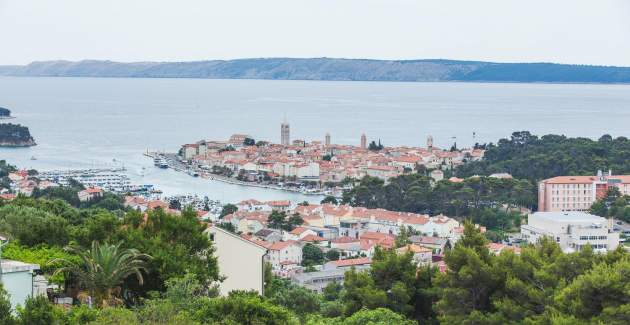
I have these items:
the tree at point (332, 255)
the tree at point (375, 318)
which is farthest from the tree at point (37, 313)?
the tree at point (332, 255)

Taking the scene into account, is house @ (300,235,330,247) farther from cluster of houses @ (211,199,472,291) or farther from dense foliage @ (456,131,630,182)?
dense foliage @ (456,131,630,182)

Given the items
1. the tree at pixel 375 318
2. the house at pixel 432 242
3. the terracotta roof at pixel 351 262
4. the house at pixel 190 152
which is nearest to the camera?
the tree at pixel 375 318

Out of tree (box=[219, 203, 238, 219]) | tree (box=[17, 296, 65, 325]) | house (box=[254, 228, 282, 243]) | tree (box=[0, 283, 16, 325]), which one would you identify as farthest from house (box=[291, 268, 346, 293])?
tree (box=[0, 283, 16, 325])

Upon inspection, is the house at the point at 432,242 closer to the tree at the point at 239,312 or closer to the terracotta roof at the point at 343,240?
the terracotta roof at the point at 343,240

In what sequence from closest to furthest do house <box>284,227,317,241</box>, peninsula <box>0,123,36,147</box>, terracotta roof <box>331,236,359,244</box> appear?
terracotta roof <box>331,236,359,244</box>, house <box>284,227,317,241</box>, peninsula <box>0,123,36,147</box>

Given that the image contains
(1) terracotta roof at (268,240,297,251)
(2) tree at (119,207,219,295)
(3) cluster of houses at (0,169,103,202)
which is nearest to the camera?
(2) tree at (119,207,219,295)

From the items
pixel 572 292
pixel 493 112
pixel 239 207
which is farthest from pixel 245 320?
pixel 493 112

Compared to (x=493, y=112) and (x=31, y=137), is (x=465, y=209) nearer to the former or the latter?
(x=31, y=137)
